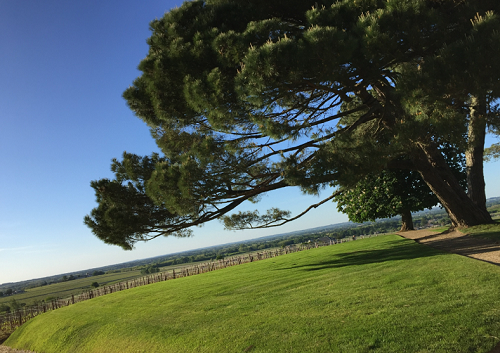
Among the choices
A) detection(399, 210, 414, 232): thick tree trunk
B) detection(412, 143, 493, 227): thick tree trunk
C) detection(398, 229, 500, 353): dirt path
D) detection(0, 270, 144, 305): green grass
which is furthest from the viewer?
detection(0, 270, 144, 305): green grass

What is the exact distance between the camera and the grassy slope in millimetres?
3984

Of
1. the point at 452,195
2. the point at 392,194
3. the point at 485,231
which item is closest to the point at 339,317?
the point at 485,231

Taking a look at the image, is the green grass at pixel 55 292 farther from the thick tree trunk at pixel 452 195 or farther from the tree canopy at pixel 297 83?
the thick tree trunk at pixel 452 195

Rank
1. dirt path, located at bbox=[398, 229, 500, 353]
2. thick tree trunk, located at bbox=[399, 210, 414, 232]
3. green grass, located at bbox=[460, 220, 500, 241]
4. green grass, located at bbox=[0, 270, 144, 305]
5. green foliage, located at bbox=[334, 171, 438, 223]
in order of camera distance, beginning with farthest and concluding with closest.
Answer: green grass, located at bbox=[0, 270, 144, 305], thick tree trunk, located at bbox=[399, 210, 414, 232], green foliage, located at bbox=[334, 171, 438, 223], green grass, located at bbox=[460, 220, 500, 241], dirt path, located at bbox=[398, 229, 500, 353]

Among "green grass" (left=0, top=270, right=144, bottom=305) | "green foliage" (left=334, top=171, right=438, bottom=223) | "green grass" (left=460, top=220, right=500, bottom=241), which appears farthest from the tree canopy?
"green grass" (left=0, top=270, right=144, bottom=305)

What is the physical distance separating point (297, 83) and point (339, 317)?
5.37 metres

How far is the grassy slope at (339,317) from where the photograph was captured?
3984 millimetres

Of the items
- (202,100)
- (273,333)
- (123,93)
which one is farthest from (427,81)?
(123,93)

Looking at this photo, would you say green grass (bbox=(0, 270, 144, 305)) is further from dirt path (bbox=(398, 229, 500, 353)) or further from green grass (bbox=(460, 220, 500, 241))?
green grass (bbox=(460, 220, 500, 241))

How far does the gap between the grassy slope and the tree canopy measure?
2635mm

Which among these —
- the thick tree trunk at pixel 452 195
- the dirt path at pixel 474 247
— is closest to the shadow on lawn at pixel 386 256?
the dirt path at pixel 474 247

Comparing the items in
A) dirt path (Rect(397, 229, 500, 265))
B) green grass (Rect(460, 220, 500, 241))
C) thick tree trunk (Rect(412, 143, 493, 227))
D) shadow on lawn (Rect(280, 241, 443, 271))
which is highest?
thick tree trunk (Rect(412, 143, 493, 227))

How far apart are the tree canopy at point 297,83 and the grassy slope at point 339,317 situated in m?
2.63

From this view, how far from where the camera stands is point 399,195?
18.5 meters
